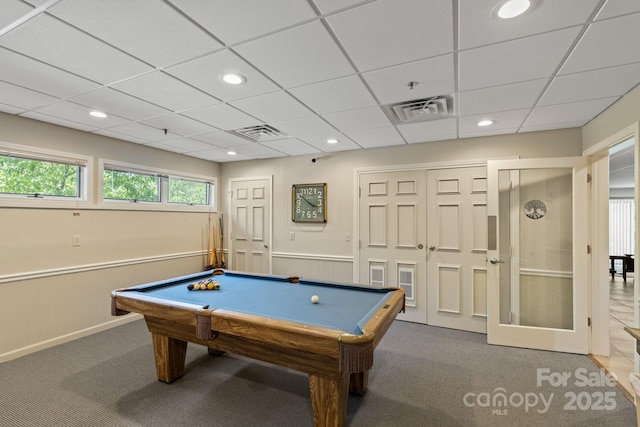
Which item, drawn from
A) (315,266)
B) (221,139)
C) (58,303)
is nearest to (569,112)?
(315,266)

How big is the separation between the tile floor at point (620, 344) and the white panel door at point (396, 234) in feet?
5.83

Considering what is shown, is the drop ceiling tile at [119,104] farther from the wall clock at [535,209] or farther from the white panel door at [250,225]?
the wall clock at [535,209]

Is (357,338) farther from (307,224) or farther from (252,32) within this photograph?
(307,224)

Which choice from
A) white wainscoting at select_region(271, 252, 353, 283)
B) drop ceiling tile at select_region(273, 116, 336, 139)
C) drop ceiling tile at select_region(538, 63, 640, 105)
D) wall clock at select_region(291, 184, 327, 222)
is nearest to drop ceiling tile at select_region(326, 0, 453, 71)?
drop ceiling tile at select_region(538, 63, 640, 105)

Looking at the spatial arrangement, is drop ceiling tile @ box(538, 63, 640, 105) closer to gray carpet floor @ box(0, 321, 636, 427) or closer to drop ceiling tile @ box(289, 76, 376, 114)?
drop ceiling tile @ box(289, 76, 376, 114)

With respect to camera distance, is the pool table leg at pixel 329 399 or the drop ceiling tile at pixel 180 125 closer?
the pool table leg at pixel 329 399

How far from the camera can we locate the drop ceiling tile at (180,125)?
9.65ft

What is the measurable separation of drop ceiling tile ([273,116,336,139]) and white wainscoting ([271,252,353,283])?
6.04 ft

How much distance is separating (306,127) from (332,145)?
34.1 inches

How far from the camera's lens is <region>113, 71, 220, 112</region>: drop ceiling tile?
2123 mm

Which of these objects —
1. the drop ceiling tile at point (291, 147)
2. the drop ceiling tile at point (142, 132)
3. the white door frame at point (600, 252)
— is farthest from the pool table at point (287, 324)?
the white door frame at point (600, 252)

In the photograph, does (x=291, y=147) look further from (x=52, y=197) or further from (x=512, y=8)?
(x=512, y=8)

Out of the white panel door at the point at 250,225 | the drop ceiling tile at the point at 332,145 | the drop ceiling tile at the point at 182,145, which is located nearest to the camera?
the drop ceiling tile at the point at 332,145

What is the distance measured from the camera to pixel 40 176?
10.2 feet
